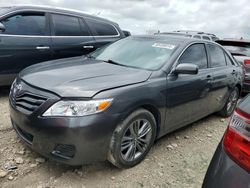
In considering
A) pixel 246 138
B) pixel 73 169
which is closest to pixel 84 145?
pixel 73 169

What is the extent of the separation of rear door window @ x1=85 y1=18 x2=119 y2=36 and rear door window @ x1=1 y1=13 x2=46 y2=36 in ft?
3.74

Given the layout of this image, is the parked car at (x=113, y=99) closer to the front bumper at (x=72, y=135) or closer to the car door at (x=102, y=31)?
the front bumper at (x=72, y=135)

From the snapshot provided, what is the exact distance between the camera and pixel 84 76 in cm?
291

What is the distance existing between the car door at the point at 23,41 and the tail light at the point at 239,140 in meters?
4.16

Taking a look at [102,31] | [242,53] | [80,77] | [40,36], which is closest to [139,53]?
[80,77]

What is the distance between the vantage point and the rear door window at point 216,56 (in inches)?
173

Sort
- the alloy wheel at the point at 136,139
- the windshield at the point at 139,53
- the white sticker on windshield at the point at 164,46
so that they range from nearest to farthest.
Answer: the alloy wheel at the point at 136,139, the windshield at the point at 139,53, the white sticker on windshield at the point at 164,46

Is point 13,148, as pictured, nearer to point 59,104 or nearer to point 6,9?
point 59,104

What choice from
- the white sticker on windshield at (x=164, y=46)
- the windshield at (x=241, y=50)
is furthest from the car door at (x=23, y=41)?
the windshield at (x=241, y=50)

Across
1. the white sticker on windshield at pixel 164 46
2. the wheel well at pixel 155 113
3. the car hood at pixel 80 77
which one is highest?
the white sticker on windshield at pixel 164 46

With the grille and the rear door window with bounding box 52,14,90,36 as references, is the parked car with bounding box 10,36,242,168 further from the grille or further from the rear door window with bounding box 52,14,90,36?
the rear door window with bounding box 52,14,90,36

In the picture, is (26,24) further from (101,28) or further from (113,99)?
(113,99)

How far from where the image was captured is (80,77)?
9.42ft

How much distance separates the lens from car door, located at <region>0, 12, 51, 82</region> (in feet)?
15.4
